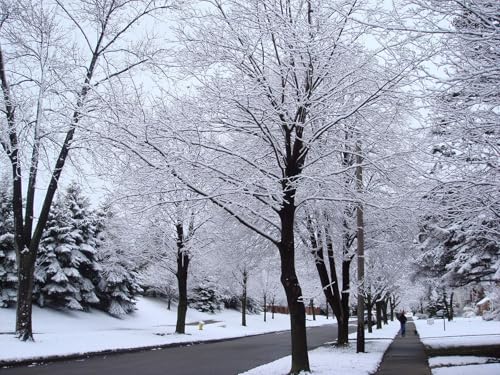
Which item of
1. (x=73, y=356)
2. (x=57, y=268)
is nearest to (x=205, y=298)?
(x=57, y=268)

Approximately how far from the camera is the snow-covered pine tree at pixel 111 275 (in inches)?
1528

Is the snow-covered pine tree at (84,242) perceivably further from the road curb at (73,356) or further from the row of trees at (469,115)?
the row of trees at (469,115)

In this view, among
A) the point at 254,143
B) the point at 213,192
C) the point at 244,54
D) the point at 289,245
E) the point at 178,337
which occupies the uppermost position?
the point at 244,54

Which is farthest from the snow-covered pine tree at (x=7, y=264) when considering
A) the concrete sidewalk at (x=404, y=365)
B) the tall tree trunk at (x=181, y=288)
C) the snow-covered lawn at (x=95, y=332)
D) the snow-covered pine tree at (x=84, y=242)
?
the concrete sidewalk at (x=404, y=365)

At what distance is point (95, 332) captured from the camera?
26266 mm

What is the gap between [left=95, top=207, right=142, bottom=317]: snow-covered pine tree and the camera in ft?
127

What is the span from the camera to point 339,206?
1345cm

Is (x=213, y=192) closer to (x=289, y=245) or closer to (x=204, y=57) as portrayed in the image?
(x=289, y=245)

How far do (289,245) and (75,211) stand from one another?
30.1 metres

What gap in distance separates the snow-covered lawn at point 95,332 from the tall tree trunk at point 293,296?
8.21 meters

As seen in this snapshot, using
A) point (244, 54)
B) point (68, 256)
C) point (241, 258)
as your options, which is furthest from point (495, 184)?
point (68, 256)

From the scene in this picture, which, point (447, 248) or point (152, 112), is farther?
point (447, 248)

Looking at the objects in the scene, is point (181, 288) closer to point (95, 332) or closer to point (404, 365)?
point (95, 332)

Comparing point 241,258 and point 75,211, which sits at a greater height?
point 75,211
